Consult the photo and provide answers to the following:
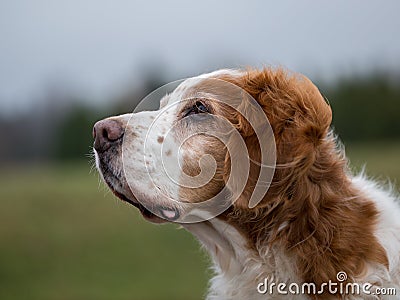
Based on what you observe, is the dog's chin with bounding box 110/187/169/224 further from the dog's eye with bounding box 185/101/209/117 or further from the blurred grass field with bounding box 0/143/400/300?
the blurred grass field with bounding box 0/143/400/300

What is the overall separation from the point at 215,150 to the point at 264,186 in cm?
38

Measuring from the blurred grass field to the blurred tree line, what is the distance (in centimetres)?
580

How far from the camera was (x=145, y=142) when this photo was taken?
3.87 meters

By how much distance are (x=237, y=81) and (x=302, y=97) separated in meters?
0.49

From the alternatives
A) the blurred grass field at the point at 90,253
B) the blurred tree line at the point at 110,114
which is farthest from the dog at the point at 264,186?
the blurred tree line at the point at 110,114

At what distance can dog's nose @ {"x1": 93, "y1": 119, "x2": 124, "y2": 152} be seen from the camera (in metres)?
3.84

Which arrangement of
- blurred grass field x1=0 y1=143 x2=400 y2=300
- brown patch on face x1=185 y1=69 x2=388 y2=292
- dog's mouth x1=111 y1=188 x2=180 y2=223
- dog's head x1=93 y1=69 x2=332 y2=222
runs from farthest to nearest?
blurred grass field x1=0 y1=143 x2=400 y2=300
dog's mouth x1=111 y1=188 x2=180 y2=223
dog's head x1=93 y1=69 x2=332 y2=222
brown patch on face x1=185 y1=69 x2=388 y2=292

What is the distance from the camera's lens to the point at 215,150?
395cm

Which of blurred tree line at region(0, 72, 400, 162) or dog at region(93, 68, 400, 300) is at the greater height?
dog at region(93, 68, 400, 300)

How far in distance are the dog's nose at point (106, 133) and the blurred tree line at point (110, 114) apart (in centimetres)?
2045

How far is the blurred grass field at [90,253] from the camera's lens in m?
12.7

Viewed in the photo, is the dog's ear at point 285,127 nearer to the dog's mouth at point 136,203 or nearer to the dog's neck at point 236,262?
the dog's neck at point 236,262

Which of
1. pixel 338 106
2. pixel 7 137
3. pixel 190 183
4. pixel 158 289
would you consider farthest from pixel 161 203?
pixel 7 137

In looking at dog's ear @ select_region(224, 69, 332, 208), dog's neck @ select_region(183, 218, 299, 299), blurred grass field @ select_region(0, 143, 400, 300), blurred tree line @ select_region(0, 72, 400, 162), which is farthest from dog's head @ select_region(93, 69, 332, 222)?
blurred tree line @ select_region(0, 72, 400, 162)
